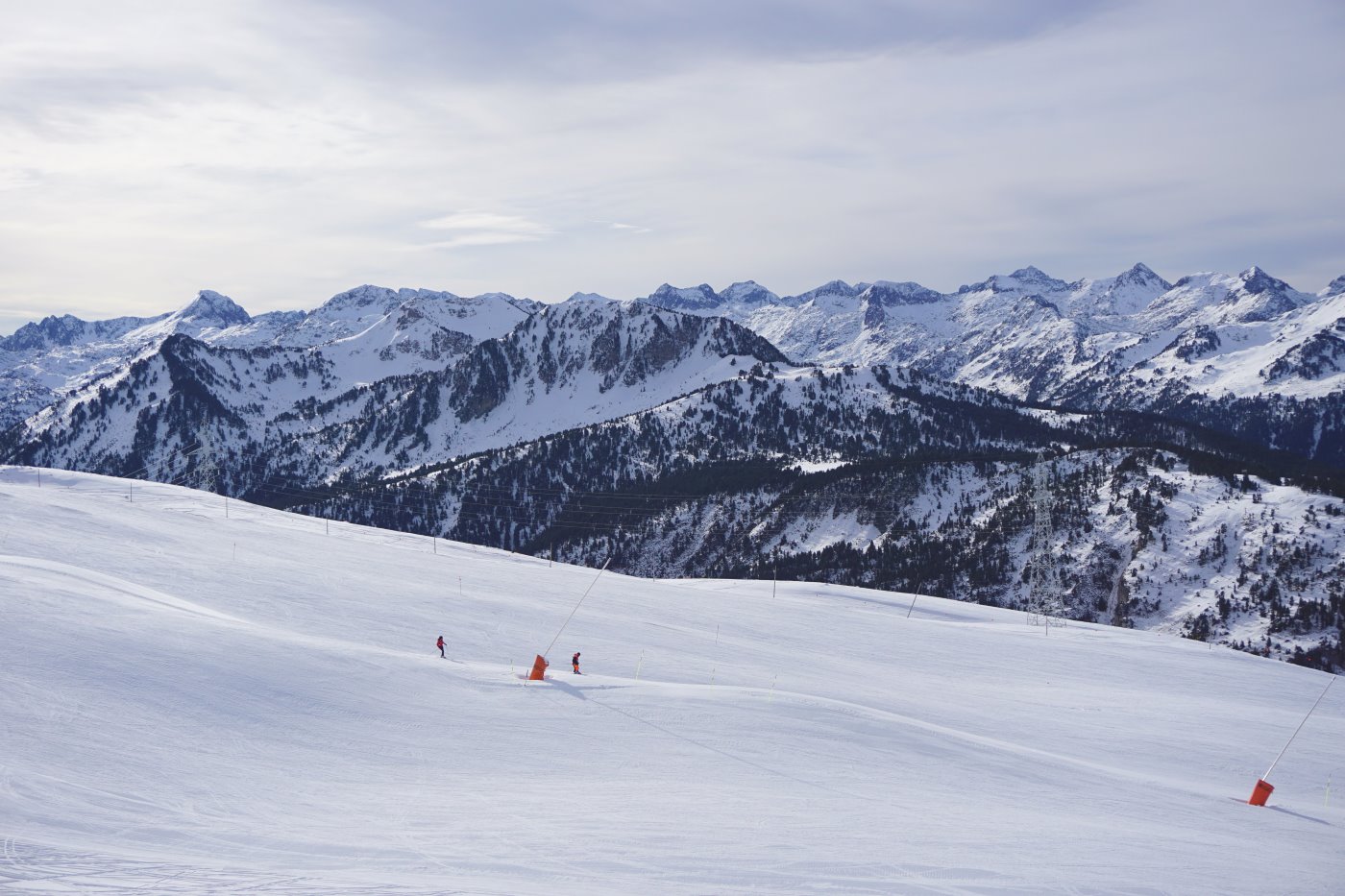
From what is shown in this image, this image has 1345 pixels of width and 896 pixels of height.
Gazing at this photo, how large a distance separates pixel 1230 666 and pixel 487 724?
39185mm

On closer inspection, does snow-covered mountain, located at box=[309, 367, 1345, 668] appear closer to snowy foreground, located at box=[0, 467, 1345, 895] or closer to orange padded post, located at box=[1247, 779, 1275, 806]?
snowy foreground, located at box=[0, 467, 1345, 895]

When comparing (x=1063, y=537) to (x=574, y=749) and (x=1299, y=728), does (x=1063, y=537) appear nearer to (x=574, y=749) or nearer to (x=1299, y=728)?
(x=1299, y=728)

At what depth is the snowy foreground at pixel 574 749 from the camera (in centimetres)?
1486

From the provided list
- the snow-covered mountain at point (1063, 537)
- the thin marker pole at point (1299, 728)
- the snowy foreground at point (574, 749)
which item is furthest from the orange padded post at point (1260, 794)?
the snow-covered mountain at point (1063, 537)

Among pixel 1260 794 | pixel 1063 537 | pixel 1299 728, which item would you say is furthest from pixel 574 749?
pixel 1063 537

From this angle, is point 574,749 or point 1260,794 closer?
point 574,749

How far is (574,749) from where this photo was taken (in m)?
21.2

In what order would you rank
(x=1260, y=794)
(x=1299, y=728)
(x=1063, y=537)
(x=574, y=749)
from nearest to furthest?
1. (x=574, y=749)
2. (x=1260, y=794)
3. (x=1299, y=728)
4. (x=1063, y=537)

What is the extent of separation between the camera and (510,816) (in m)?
17.0

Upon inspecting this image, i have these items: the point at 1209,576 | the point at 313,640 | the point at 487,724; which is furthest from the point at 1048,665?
the point at 1209,576

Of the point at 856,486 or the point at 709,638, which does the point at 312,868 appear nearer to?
the point at 709,638

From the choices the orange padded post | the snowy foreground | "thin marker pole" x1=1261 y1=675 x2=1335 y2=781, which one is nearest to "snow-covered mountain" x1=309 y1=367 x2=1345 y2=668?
"thin marker pole" x1=1261 y1=675 x2=1335 y2=781

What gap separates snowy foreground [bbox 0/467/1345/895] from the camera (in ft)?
48.8

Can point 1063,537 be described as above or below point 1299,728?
above
